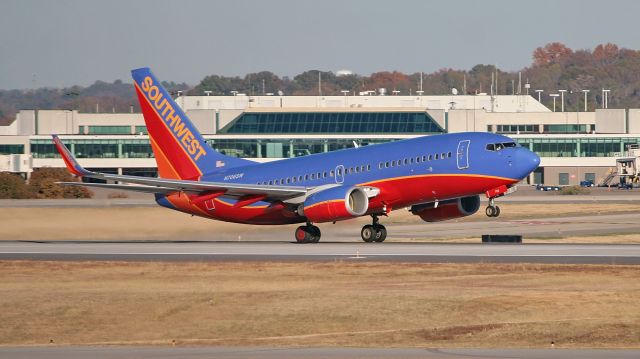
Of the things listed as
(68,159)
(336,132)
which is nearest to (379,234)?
(68,159)

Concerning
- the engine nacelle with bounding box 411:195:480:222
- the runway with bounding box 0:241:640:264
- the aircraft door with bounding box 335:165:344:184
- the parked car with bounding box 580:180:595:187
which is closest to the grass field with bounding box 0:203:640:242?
the runway with bounding box 0:241:640:264

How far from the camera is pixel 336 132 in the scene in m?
143

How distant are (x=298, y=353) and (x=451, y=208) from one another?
93.2 feet

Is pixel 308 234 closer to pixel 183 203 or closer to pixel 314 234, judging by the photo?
pixel 314 234

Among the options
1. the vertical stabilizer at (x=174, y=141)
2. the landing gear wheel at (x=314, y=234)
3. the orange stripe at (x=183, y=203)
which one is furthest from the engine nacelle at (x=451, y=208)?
the orange stripe at (x=183, y=203)

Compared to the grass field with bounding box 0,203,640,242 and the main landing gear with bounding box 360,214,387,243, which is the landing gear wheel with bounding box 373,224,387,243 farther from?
the grass field with bounding box 0,203,640,242

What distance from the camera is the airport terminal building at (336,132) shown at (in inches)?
5477

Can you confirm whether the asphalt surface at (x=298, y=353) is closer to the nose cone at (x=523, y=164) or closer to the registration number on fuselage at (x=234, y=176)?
the nose cone at (x=523, y=164)

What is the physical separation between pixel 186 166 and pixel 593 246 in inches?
777

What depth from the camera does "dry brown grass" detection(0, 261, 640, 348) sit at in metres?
27.8

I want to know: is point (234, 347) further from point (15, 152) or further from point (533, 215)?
point (15, 152)

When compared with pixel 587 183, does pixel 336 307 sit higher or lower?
lower

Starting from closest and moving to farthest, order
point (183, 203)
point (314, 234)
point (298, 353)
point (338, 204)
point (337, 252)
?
point (298, 353)
point (337, 252)
point (338, 204)
point (314, 234)
point (183, 203)

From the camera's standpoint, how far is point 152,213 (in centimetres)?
6256
